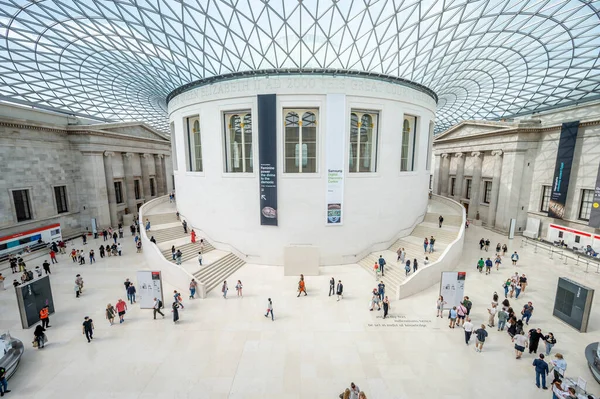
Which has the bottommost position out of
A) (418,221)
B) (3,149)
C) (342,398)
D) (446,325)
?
(446,325)

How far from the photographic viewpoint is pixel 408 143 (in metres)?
22.7

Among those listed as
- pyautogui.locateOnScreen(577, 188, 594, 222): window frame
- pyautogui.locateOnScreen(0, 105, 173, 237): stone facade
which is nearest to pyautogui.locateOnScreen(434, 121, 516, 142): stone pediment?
pyautogui.locateOnScreen(577, 188, 594, 222): window frame

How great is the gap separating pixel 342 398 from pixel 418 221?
67.0 ft

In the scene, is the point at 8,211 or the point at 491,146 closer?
the point at 8,211

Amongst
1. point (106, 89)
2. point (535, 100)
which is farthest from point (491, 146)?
point (106, 89)

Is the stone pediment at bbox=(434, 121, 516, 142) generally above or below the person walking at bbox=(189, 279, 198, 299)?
above

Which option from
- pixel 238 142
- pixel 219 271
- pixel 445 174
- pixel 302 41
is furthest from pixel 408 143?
pixel 445 174

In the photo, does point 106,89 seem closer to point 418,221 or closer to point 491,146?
point 418,221

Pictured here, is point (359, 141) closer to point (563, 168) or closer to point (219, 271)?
point (219, 271)

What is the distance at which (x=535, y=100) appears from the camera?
32031 mm

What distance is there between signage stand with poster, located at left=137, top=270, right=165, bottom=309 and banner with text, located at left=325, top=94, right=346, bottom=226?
11.7 m

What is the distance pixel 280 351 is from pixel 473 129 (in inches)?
1491

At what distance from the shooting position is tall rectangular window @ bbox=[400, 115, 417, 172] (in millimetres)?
22344

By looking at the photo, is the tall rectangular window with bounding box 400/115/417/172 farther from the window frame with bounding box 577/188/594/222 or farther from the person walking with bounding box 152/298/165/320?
the person walking with bounding box 152/298/165/320
